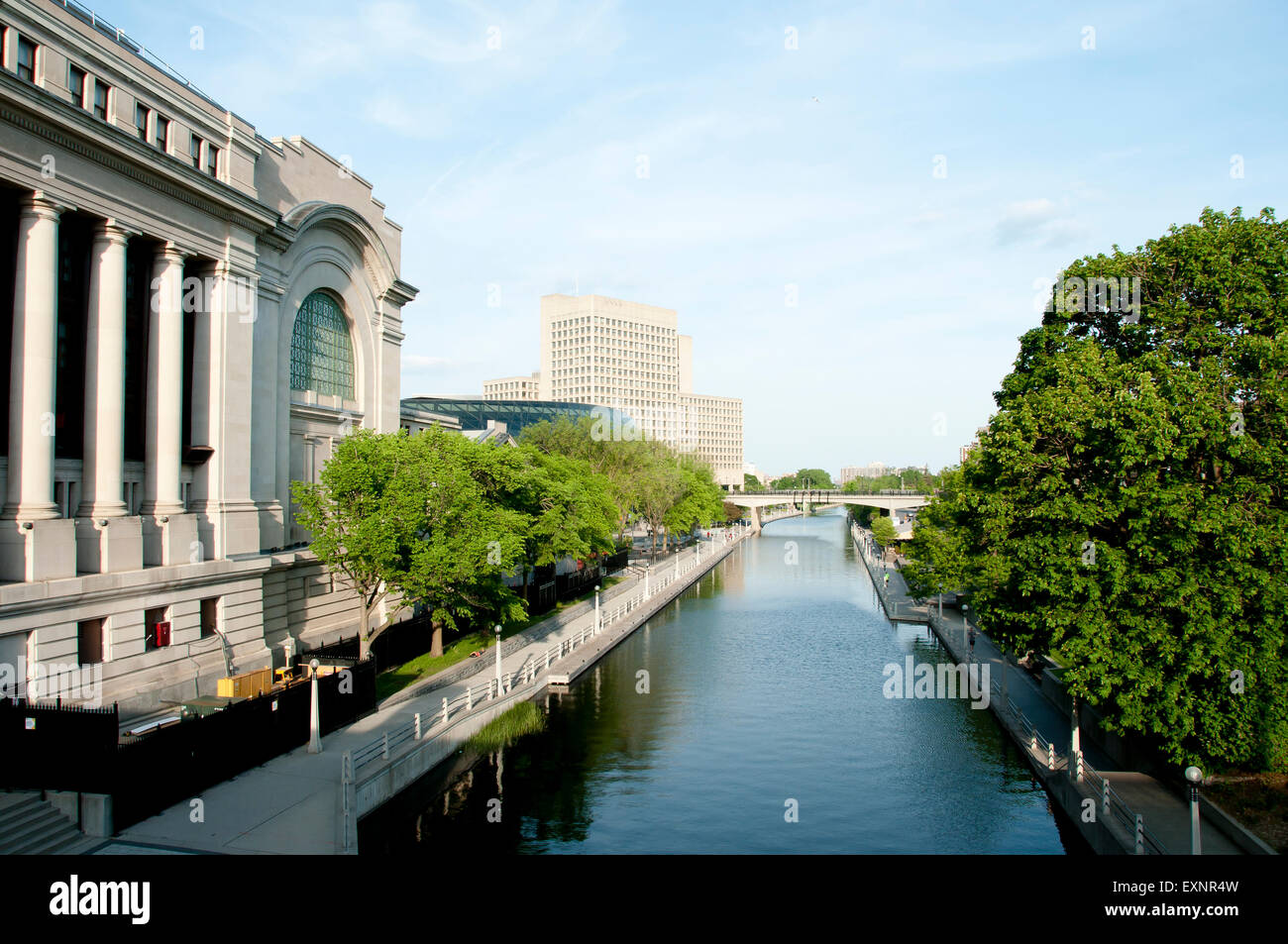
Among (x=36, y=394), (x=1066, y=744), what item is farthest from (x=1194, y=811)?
(x=36, y=394)

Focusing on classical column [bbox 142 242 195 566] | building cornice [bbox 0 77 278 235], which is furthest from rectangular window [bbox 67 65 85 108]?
classical column [bbox 142 242 195 566]

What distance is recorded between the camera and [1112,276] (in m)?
21.7

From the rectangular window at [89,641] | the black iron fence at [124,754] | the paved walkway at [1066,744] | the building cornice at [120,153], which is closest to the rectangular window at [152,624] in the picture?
the rectangular window at [89,641]

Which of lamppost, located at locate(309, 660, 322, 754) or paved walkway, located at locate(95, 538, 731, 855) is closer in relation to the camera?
paved walkway, located at locate(95, 538, 731, 855)

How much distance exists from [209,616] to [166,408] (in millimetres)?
6481

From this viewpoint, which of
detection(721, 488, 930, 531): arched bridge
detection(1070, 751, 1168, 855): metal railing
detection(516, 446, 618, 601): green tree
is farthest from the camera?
detection(721, 488, 930, 531): arched bridge

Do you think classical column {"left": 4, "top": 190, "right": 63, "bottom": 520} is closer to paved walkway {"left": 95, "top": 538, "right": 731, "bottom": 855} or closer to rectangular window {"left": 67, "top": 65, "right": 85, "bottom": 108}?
rectangular window {"left": 67, "top": 65, "right": 85, "bottom": 108}

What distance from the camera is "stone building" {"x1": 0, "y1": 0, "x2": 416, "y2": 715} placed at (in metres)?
20.6

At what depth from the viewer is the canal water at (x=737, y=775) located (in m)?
18.7

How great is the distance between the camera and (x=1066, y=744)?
2319 centimetres

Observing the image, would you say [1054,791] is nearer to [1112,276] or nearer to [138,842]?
[1112,276]

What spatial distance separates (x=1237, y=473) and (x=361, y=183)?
113ft

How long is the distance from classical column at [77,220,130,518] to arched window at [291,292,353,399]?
9.38 meters

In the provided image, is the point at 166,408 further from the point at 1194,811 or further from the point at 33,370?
the point at 1194,811
